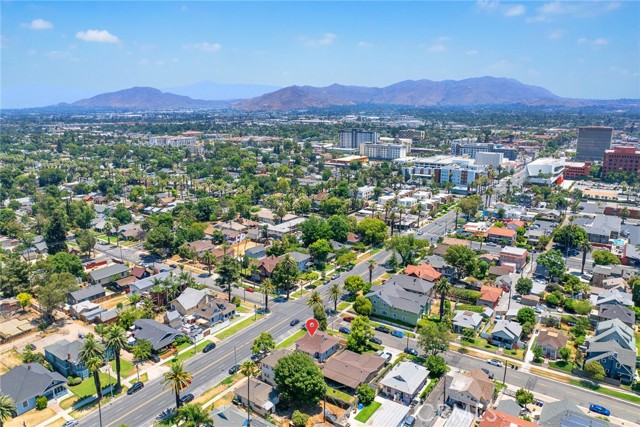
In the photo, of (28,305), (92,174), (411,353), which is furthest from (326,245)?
(92,174)

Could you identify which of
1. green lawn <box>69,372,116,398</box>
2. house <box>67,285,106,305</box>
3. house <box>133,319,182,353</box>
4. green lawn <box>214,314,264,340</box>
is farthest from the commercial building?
green lawn <box>69,372,116,398</box>

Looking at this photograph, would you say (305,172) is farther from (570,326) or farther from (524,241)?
(570,326)

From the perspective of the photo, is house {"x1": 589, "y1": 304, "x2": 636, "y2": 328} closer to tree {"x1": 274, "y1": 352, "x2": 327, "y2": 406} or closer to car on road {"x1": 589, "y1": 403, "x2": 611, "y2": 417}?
car on road {"x1": 589, "y1": 403, "x2": 611, "y2": 417}

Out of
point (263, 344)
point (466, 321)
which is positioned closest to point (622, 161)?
point (466, 321)

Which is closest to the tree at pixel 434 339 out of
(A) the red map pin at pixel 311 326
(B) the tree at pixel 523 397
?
(B) the tree at pixel 523 397

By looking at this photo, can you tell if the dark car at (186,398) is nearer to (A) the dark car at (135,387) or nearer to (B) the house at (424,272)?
(A) the dark car at (135,387)

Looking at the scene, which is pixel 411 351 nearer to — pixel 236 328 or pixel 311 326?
pixel 311 326
